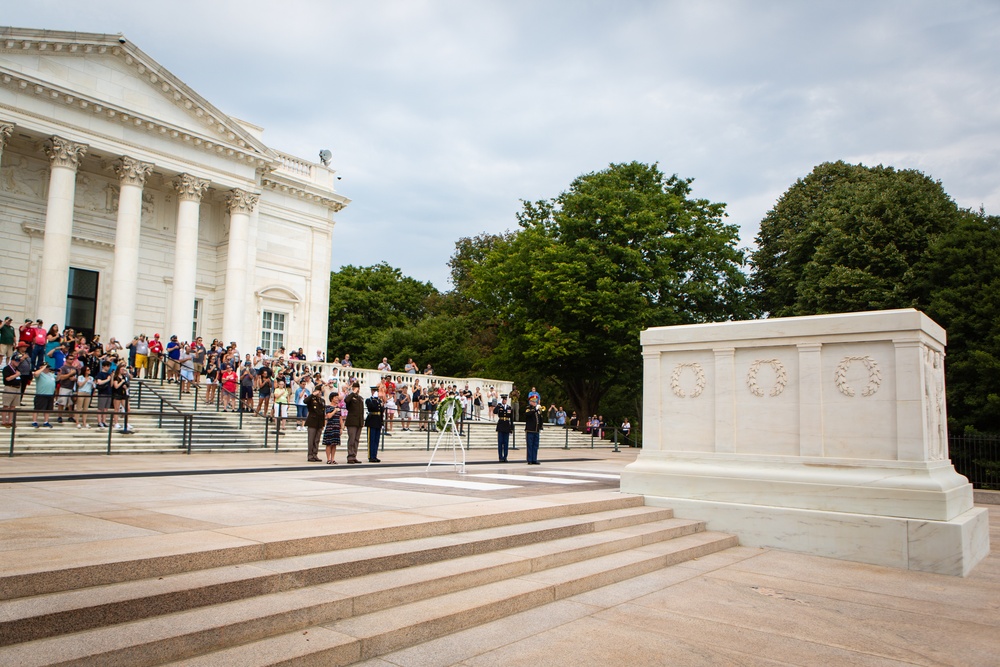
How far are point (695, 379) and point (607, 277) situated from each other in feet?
93.4

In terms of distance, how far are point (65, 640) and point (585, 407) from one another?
3965 cm

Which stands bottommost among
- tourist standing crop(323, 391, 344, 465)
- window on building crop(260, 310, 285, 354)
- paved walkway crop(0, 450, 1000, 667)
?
paved walkway crop(0, 450, 1000, 667)

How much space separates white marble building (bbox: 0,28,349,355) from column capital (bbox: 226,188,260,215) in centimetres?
7

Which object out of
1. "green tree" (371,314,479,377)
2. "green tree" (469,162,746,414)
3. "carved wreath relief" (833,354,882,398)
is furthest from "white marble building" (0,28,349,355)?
"carved wreath relief" (833,354,882,398)

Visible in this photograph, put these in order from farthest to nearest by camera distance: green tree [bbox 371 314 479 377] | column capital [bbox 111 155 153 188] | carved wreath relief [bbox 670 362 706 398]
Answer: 1. green tree [bbox 371 314 479 377]
2. column capital [bbox 111 155 153 188]
3. carved wreath relief [bbox 670 362 706 398]

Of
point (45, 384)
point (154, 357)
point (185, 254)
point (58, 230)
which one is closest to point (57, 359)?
point (45, 384)

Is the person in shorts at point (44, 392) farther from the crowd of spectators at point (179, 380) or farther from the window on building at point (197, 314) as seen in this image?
the window on building at point (197, 314)

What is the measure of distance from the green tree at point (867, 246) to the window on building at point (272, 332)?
28119 mm

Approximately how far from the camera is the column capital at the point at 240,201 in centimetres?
3634

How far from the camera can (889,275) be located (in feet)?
109

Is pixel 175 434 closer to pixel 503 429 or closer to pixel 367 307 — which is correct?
pixel 503 429

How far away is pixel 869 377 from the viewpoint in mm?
9297

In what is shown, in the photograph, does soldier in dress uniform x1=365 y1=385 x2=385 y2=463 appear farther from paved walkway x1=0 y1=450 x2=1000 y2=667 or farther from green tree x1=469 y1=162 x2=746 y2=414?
green tree x1=469 y1=162 x2=746 y2=414

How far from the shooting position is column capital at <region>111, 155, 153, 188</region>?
3198 centimetres
